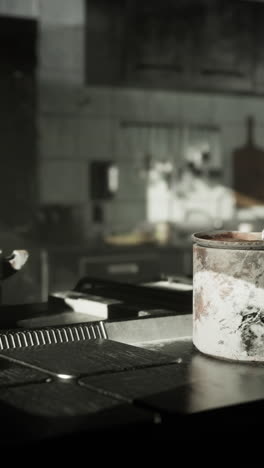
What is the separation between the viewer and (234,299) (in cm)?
130

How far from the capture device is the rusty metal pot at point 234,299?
1.30 meters

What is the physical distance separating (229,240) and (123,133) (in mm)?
3271

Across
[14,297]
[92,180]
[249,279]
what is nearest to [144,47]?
[92,180]

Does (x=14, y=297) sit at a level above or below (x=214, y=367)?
below

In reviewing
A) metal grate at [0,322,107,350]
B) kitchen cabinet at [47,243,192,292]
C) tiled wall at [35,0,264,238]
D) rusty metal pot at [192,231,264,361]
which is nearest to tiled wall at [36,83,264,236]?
tiled wall at [35,0,264,238]

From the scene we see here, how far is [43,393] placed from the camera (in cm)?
108

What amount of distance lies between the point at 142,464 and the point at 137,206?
3.71 meters

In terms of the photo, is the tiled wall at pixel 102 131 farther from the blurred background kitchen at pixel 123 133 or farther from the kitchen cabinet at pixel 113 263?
the kitchen cabinet at pixel 113 263

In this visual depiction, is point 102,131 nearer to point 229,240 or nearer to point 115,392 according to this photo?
point 229,240

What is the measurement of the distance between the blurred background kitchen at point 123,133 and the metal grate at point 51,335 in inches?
93.2

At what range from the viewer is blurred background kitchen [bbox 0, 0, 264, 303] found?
3971 millimetres

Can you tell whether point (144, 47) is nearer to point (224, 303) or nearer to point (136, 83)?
point (136, 83)

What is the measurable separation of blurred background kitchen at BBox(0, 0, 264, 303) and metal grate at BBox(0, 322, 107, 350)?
2.37m

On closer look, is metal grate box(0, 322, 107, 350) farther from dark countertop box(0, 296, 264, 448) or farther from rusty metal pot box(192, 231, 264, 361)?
rusty metal pot box(192, 231, 264, 361)
